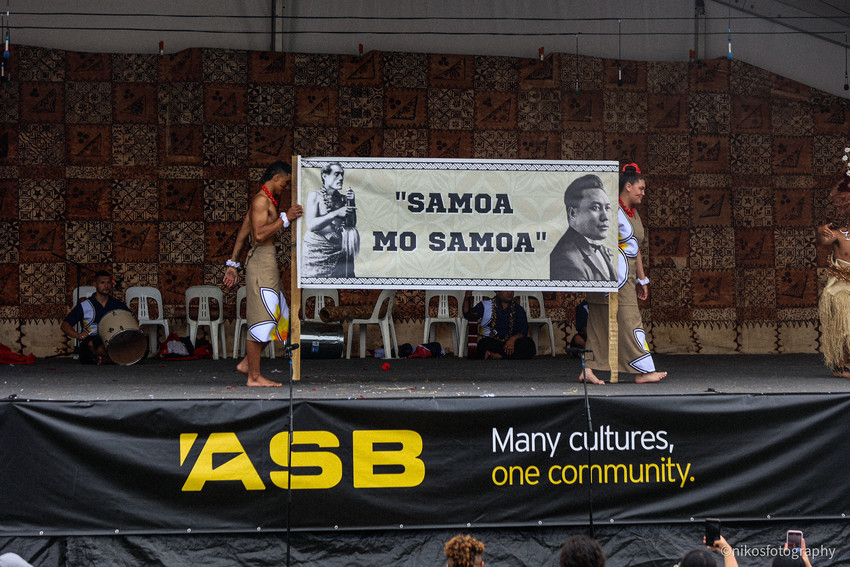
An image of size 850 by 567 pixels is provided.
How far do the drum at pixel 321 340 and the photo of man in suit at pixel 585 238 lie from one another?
3883mm

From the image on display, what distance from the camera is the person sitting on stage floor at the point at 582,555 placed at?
3350mm

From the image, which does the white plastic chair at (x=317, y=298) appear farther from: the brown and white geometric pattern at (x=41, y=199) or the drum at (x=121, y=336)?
the brown and white geometric pattern at (x=41, y=199)

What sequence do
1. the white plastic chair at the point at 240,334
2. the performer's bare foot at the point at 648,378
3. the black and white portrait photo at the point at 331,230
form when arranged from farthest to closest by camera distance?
1. the white plastic chair at the point at 240,334
2. the performer's bare foot at the point at 648,378
3. the black and white portrait photo at the point at 331,230

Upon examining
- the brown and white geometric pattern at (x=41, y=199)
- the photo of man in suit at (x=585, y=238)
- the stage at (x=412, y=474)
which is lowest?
the stage at (x=412, y=474)

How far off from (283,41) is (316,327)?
11.5ft

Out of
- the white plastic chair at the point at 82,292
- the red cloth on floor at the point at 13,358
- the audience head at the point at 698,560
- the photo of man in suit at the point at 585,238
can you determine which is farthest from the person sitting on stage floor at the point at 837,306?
the red cloth on floor at the point at 13,358

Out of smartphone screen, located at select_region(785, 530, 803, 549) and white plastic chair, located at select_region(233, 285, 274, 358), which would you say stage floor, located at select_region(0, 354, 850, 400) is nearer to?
white plastic chair, located at select_region(233, 285, 274, 358)

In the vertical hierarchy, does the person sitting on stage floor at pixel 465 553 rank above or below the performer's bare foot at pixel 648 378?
below

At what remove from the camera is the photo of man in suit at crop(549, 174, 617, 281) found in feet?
20.6

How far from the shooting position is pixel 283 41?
10.7 m

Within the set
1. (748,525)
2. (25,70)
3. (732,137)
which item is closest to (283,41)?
(25,70)

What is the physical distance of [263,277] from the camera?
6336 mm

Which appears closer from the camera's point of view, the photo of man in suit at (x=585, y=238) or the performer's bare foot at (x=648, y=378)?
the photo of man in suit at (x=585, y=238)

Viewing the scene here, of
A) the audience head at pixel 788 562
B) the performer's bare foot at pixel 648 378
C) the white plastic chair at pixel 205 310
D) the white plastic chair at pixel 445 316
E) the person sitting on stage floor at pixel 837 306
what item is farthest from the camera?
the white plastic chair at pixel 445 316
